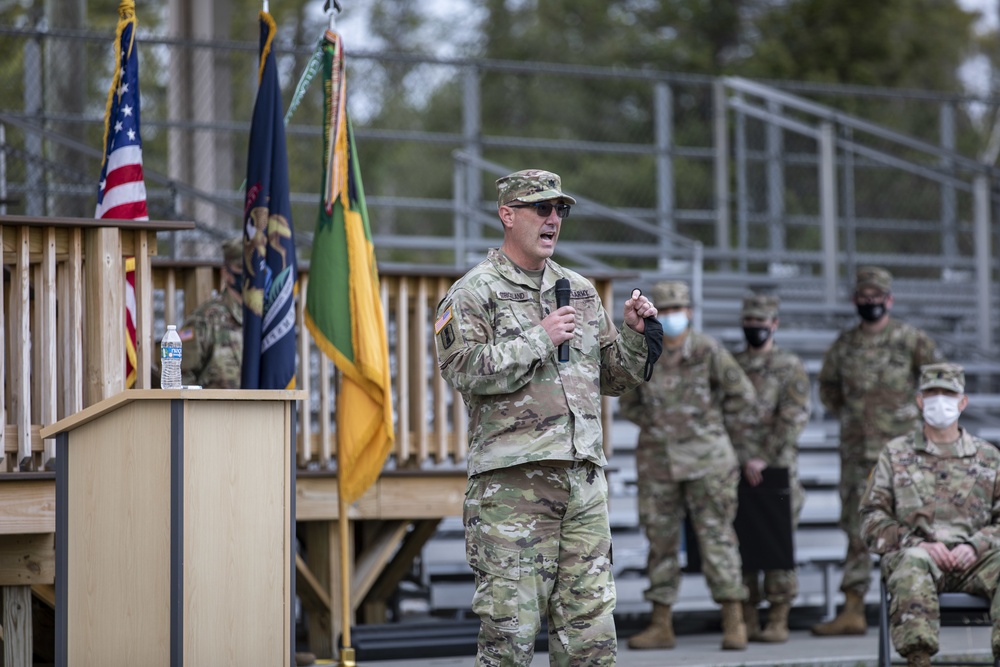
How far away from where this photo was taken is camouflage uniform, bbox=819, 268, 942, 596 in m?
8.73

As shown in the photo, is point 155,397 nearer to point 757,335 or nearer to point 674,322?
point 674,322

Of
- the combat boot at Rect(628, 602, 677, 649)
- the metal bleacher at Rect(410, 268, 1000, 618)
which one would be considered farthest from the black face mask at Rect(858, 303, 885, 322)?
the combat boot at Rect(628, 602, 677, 649)

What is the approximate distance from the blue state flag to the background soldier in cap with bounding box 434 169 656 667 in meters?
1.91

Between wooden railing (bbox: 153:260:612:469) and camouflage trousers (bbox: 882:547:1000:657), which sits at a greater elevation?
wooden railing (bbox: 153:260:612:469)

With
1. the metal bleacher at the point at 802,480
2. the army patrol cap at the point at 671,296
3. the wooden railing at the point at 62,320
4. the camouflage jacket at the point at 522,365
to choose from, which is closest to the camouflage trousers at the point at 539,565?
the camouflage jacket at the point at 522,365

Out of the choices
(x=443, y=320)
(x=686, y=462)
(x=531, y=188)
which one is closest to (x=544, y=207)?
(x=531, y=188)

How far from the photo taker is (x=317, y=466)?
7984mm

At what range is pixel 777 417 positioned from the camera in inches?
349

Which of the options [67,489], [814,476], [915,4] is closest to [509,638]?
[67,489]

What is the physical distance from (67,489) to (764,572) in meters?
4.80

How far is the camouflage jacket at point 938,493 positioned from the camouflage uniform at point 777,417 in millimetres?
1771

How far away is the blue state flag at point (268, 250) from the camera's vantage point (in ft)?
22.7

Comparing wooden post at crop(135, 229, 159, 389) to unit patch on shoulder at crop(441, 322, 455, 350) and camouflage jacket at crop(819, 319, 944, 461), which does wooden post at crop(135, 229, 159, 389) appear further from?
camouflage jacket at crop(819, 319, 944, 461)

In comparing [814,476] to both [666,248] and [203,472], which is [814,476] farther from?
[203,472]
